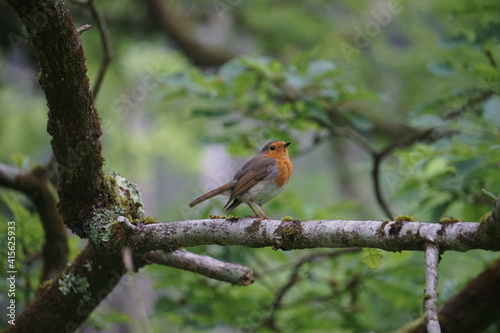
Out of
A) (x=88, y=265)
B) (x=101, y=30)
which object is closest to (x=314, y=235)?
(x=88, y=265)

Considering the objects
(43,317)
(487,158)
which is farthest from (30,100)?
(487,158)

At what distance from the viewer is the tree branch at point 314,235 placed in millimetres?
2174

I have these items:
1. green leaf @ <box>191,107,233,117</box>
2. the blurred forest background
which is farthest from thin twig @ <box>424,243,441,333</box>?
green leaf @ <box>191,107,233,117</box>

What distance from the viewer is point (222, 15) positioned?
11.2 meters

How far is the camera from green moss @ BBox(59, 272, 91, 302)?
3424 millimetres

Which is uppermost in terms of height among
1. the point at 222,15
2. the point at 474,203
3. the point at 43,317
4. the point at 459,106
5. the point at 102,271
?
the point at 102,271

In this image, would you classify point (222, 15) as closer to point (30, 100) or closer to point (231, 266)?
point (30, 100)

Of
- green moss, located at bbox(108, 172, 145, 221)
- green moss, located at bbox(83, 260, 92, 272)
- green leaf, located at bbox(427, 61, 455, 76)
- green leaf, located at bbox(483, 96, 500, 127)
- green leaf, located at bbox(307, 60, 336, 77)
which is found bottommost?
green leaf, located at bbox(427, 61, 455, 76)

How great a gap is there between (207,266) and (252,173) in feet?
3.25

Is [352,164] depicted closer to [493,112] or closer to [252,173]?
[252,173]

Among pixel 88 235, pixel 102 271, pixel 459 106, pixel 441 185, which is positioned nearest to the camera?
pixel 88 235

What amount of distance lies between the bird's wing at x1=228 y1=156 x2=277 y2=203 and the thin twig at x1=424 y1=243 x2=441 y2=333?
2.05 m

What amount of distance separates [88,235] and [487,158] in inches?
105

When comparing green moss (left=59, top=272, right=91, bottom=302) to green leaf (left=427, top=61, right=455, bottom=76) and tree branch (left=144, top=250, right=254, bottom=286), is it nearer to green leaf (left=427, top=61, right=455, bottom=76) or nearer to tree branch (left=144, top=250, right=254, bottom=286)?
tree branch (left=144, top=250, right=254, bottom=286)
